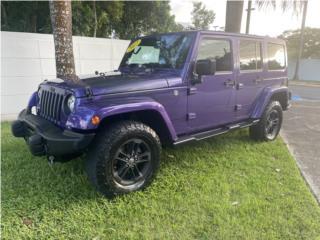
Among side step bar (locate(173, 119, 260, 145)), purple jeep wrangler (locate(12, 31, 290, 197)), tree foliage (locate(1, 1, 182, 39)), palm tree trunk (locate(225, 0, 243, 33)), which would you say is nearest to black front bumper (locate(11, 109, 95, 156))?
purple jeep wrangler (locate(12, 31, 290, 197))

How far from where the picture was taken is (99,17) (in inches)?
493

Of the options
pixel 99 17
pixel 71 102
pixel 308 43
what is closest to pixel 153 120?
pixel 71 102

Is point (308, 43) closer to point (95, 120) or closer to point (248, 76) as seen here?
point (248, 76)

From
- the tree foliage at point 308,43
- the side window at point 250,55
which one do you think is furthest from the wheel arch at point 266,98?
the tree foliage at point 308,43

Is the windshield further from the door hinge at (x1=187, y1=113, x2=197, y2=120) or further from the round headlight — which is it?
the round headlight

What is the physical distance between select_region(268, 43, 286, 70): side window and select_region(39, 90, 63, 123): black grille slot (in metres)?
3.77

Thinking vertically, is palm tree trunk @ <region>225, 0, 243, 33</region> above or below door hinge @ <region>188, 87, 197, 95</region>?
above

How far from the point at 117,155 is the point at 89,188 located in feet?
2.01

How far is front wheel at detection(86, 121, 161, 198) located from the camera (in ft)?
9.09

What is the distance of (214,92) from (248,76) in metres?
0.95

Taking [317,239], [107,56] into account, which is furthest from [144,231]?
[107,56]

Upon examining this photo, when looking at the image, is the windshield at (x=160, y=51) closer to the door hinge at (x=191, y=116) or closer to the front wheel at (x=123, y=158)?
the door hinge at (x=191, y=116)

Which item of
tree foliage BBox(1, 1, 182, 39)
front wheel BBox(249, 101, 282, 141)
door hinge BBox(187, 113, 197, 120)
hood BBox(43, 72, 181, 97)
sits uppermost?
tree foliage BBox(1, 1, 182, 39)

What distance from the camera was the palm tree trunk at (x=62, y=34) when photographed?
4965mm
